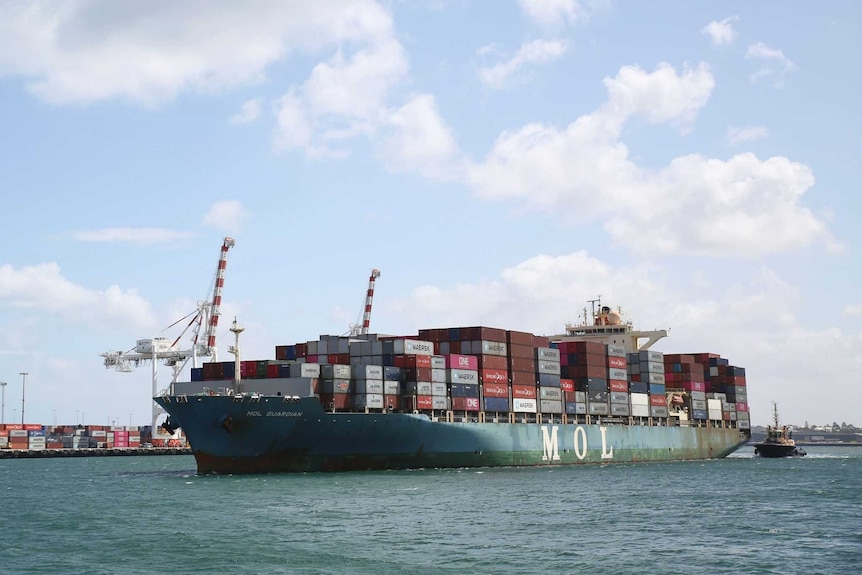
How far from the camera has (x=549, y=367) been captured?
80.8 m

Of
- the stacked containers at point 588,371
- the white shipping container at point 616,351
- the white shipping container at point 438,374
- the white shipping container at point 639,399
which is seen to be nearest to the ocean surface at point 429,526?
the white shipping container at point 438,374

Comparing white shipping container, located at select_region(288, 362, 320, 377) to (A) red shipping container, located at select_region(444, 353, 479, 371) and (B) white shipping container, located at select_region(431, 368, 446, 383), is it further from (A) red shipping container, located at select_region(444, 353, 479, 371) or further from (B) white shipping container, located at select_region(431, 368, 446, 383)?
(A) red shipping container, located at select_region(444, 353, 479, 371)

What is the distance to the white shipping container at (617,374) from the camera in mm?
88750

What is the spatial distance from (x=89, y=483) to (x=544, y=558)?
47286mm

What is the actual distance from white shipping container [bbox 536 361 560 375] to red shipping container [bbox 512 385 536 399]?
5.81 feet

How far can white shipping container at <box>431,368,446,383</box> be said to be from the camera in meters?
69.2

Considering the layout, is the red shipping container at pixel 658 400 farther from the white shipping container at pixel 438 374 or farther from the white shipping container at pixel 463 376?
the white shipping container at pixel 438 374

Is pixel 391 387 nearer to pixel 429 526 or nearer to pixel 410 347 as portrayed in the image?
pixel 410 347

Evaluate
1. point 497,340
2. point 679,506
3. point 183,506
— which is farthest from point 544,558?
point 497,340

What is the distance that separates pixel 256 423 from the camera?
60.4 meters

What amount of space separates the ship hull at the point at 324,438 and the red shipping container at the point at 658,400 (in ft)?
71.0

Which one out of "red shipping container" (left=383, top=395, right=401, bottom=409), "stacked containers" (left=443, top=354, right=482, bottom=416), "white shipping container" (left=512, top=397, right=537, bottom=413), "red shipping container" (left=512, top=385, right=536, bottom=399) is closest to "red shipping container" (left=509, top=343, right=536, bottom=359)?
"red shipping container" (left=512, top=385, right=536, bottom=399)

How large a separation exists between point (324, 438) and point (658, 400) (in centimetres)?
4491

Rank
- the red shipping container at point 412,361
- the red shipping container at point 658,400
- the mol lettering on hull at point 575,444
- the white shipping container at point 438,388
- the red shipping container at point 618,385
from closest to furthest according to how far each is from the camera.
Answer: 1. the red shipping container at point 412,361
2. the white shipping container at point 438,388
3. the mol lettering on hull at point 575,444
4. the red shipping container at point 618,385
5. the red shipping container at point 658,400
